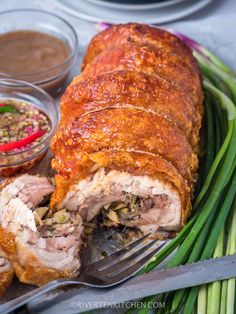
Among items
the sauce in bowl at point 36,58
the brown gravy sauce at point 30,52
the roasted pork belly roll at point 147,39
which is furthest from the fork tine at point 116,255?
the brown gravy sauce at point 30,52

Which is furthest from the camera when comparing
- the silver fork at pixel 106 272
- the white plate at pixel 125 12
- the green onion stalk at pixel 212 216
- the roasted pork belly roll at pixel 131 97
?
the white plate at pixel 125 12

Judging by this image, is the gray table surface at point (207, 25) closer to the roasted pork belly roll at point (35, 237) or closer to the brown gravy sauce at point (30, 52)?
the brown gravy sauce at point (30, 52)

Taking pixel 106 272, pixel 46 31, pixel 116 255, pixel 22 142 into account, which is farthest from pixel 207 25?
pixel 106 272

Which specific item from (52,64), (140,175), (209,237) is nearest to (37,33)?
(52,64)

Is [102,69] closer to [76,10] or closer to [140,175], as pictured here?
[140,175]

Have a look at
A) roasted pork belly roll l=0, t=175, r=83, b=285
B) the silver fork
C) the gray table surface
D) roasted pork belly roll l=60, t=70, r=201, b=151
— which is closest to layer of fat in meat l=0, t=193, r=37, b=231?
roasted pork belly roll l=0, t=175, r=83, b=285

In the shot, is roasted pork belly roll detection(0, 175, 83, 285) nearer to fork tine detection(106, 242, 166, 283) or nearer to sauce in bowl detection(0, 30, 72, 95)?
fork tine detection(106, 242, 166, 283)
